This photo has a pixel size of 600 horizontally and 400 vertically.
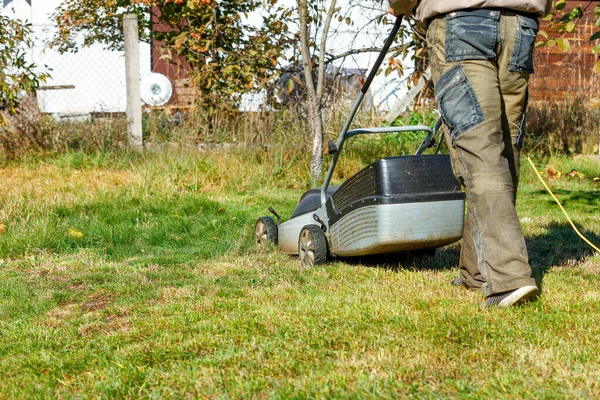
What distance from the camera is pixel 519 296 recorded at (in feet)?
11.2

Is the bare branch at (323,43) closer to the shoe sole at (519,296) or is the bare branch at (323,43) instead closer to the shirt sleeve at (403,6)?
the shirt sleeve at (403,6)

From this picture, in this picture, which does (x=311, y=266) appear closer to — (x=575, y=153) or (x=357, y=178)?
(x=357, y=178)

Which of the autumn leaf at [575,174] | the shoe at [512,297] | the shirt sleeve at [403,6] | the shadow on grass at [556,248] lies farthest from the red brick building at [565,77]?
the shoe at [512,297]

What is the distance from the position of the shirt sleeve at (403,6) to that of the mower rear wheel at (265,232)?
6.81ft

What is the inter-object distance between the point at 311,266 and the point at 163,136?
16.6 ft

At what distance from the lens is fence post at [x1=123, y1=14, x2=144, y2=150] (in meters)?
9.32

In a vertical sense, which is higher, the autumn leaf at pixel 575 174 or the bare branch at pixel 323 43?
the bare branch at pixel 323 43

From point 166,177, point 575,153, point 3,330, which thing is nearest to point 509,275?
point 3,330

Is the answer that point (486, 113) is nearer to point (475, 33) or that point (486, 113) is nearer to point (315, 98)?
point (475, 33)

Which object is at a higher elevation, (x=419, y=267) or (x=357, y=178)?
(x=357, y=178)

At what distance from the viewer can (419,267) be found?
4.74 metres

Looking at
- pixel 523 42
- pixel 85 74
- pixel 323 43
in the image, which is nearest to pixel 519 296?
pixel 523 42

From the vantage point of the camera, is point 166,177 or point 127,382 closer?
point 127,382

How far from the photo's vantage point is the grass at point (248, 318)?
268 cm
